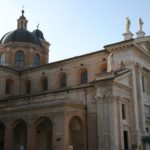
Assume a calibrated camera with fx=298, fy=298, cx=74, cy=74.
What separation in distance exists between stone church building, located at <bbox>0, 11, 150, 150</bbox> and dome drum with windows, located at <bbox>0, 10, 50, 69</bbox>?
19.4ft

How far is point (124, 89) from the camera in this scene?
28859 mm

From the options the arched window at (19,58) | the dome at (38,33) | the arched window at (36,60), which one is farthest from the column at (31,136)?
the dome at (38,33)

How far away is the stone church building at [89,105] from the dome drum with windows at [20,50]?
590 cm

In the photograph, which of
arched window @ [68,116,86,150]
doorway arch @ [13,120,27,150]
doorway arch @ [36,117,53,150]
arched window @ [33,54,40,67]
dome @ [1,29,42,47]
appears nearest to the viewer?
arched window @ [68,116,86,150]

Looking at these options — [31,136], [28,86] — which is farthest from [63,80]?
[31,136]

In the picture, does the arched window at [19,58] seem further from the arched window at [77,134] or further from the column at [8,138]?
the arched window at [77,134]

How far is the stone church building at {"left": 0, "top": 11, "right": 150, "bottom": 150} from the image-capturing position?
86.1 feet

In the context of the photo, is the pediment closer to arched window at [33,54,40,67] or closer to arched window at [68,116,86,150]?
arched window at [68,116,86,150]

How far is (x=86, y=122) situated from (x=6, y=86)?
14624 millimetres

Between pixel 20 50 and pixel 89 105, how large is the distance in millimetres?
19295

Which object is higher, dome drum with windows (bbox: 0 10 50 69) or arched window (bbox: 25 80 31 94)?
dome drum with windows (bbox: 0 10 50 69)

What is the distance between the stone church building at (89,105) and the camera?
26.2 meters

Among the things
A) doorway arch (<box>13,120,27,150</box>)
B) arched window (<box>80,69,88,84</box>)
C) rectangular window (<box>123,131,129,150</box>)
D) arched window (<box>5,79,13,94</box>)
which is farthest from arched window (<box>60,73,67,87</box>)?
rectangular window (<box>123,131,129,150</box>)

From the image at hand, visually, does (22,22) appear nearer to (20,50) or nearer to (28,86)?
(20,50)
